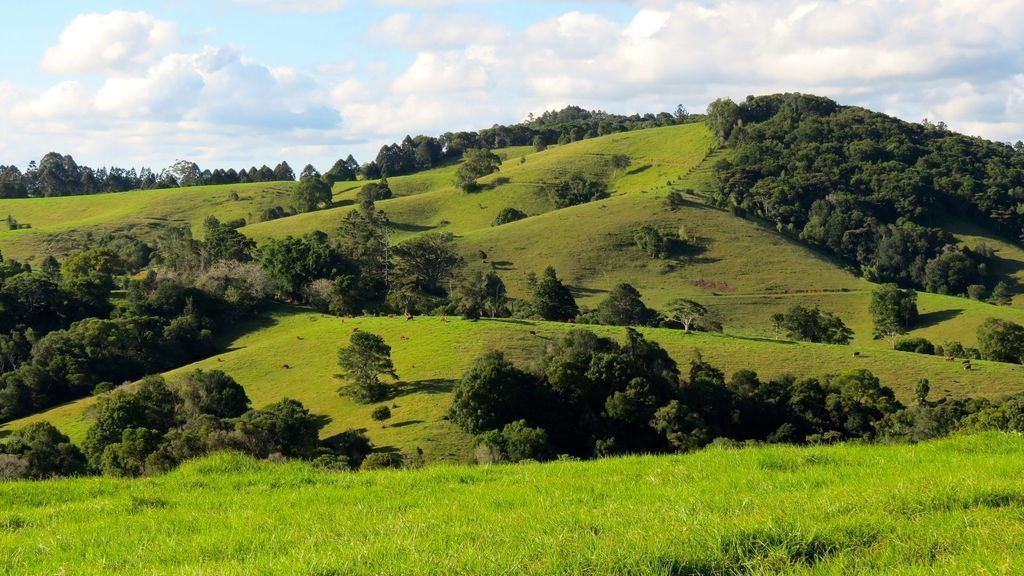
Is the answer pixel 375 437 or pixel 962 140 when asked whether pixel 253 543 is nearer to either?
pixel 375 437

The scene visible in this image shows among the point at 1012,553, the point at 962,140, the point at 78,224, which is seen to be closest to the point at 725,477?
the point at 1012,553

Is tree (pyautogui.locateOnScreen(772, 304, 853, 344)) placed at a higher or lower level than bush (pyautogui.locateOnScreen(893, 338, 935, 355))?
higher

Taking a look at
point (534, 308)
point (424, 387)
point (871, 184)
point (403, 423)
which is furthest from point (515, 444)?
point (871, 184)

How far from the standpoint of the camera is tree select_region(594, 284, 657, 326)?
260ft

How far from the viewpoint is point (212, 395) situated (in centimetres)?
5088

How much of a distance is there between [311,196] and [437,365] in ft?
322

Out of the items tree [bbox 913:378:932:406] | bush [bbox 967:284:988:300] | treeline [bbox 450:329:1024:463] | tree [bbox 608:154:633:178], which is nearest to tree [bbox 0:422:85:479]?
treeline [bbox 450:329:1024:463]

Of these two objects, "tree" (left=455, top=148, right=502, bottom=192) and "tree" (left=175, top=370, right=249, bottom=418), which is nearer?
"tree" (left=175, top=370, right=249, bottom=418)

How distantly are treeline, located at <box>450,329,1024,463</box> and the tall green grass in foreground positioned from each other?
31.4 metres

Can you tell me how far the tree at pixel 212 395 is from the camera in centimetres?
5022

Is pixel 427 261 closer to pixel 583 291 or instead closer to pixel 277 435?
pixel 583 291

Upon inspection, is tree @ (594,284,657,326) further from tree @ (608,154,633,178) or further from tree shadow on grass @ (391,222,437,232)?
tree @ (608,154,633,178)

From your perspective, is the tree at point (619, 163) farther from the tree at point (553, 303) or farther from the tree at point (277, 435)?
the tree at point (277, 435)

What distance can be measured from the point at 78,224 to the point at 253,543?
501 feet
